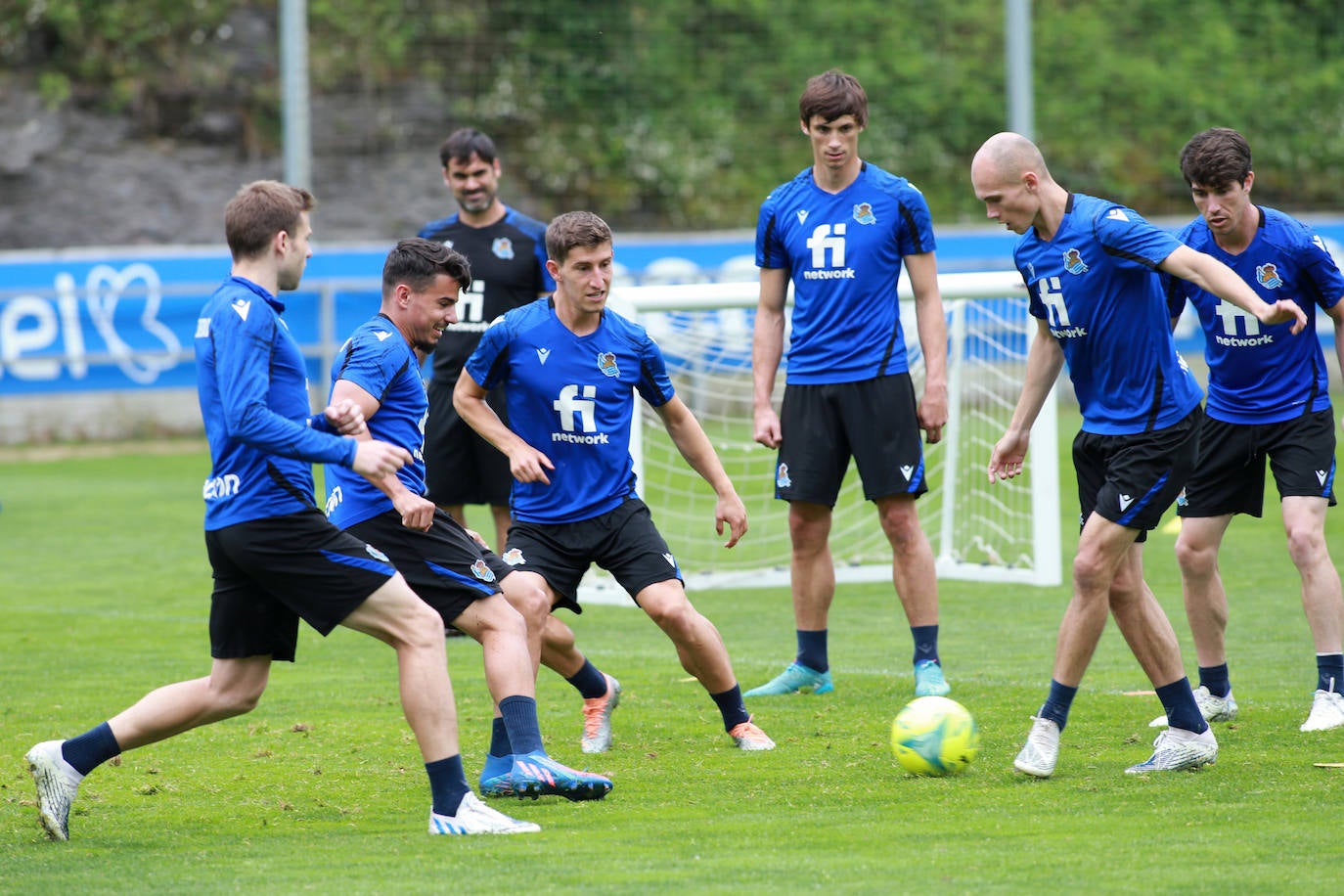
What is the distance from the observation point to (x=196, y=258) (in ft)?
60.5

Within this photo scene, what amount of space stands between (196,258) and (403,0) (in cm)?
649

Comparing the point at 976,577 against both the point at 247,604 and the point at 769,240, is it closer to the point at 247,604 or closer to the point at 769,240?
the point at 769,240

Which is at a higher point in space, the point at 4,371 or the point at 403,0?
the point at 403,0

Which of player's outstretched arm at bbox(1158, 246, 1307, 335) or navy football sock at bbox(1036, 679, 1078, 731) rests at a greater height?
player's outstretched arm at bbox(1158, 246, 1307, 335)

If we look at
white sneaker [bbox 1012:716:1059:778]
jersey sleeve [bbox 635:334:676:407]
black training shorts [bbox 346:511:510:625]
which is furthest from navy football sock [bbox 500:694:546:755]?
white sneaker [bbox 1012:716:1059:778]

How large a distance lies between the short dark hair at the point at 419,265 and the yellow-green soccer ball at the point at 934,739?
6.85ft

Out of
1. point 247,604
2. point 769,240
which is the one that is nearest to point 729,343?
point 769,240

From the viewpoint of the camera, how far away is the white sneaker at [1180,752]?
5.51 m

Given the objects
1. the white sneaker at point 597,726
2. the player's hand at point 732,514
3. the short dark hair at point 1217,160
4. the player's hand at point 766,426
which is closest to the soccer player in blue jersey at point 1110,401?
the short dark hair at point 1217,160

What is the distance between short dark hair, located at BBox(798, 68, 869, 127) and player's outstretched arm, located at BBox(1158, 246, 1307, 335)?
204cm

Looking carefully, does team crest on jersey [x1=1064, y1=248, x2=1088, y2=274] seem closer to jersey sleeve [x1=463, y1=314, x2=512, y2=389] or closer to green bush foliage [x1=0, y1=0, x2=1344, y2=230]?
jersey sleeve [x1=463, y1=314, x2=512, y2=389]

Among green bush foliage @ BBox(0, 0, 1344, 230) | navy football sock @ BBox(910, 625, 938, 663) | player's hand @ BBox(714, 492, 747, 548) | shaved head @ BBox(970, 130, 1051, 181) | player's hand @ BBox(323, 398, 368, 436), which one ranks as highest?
green bush foliage @ BBox(0, 0, 1344, 230)

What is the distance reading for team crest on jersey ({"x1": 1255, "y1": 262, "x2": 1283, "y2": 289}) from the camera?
252 inches

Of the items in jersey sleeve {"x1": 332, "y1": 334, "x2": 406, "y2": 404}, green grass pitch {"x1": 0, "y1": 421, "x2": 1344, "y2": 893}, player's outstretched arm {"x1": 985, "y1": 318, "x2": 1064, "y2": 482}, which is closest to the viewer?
green grass pitch {"x1": 0, "y1": 421, "x2": 1344, "y2": 893}
